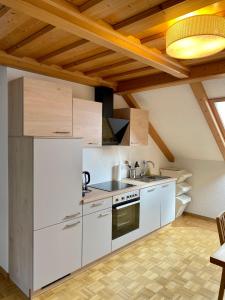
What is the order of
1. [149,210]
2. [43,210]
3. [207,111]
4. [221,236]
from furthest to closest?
[149,210] < [207,111] < [43,210] < [221,236]

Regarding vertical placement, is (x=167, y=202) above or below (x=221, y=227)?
below

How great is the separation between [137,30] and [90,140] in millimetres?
1480

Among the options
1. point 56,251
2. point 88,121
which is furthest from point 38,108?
point 56,251

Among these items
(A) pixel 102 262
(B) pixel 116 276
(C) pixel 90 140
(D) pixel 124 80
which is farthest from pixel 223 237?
(D) pixel 124 80

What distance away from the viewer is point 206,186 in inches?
175

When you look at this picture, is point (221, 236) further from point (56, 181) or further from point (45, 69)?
point (45, 69)

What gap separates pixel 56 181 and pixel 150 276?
1532 mm

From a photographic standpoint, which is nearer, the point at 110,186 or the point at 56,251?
the point at 56,251

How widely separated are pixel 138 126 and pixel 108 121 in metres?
0.65

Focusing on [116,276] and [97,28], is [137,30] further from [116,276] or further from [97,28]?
[116,276]

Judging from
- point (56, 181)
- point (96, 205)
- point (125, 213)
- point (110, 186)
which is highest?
point (56, 181)

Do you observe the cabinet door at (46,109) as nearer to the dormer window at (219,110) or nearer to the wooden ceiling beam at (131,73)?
the wooden ceiling beam at (131,73)

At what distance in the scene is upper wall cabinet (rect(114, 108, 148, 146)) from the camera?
11.4ft

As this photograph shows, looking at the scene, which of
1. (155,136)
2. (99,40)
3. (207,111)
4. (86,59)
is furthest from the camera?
(155,136)
